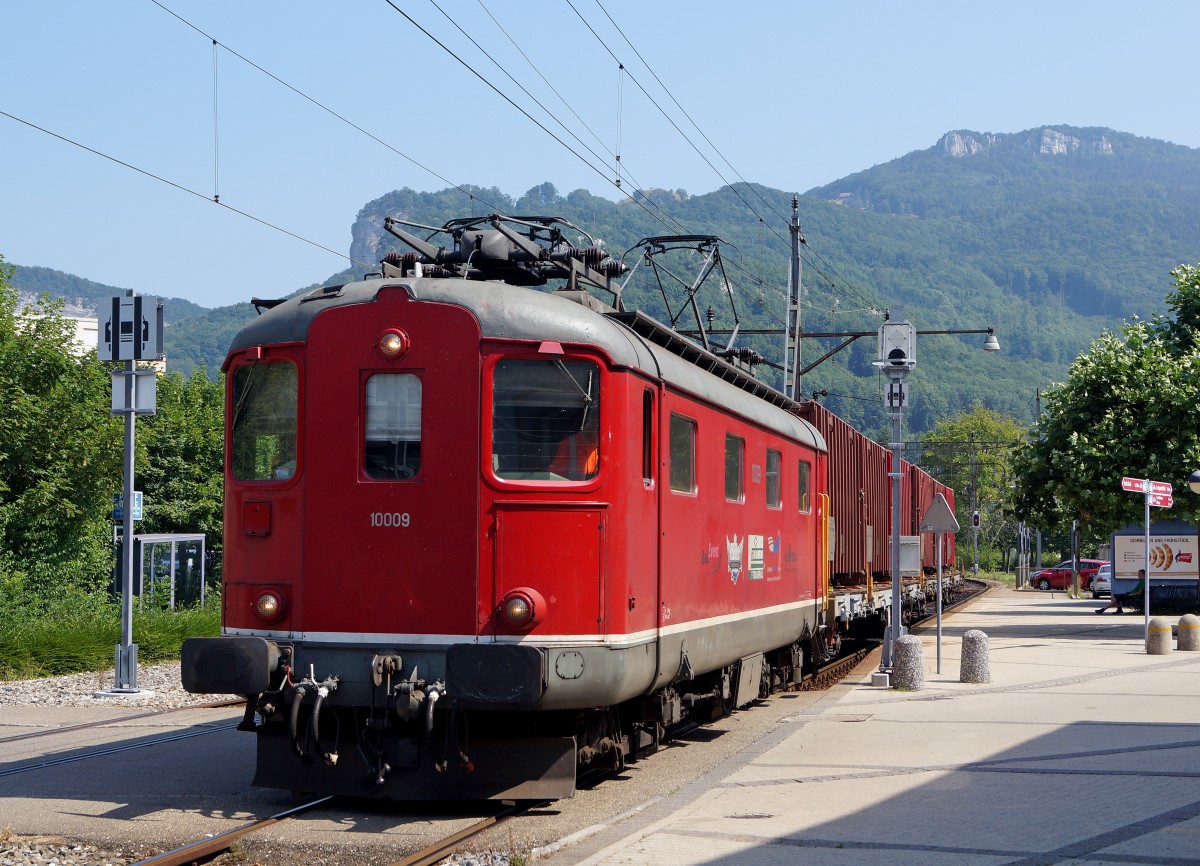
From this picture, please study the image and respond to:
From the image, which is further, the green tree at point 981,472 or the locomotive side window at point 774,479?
the green tree at point 981,472

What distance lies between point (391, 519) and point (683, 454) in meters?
2.49

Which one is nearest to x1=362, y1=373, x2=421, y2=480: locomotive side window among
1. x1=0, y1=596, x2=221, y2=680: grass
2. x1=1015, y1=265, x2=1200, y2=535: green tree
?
x1=0, y1=596, x2=221, y2=680: grass

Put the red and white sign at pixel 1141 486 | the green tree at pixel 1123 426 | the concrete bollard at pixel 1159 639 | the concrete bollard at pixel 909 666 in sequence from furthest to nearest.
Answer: the green tree at pixel 1123 426, the concrete bollard at pixel 1159 639, the red and white sign at pixel 1141 486, the concrete bollard at pixel 909 666

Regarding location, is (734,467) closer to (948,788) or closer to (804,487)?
(948,788)

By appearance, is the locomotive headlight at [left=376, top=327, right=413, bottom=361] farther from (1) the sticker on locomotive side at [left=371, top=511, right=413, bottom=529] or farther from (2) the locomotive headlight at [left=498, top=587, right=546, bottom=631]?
(2) the locomotive headlight at [left=498, top=587, right=546, bottom=631]

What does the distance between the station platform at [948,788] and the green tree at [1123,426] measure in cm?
1334

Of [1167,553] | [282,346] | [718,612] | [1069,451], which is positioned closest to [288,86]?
[282,346]

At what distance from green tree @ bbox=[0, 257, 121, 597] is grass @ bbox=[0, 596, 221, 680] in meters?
2.75

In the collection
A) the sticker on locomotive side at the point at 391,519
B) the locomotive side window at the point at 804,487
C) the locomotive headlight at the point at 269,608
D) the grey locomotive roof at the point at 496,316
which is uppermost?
the grey locomotive roof at the point at 496,316

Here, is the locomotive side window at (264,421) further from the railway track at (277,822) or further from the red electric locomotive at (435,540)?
Result: the railway track at (277,822)

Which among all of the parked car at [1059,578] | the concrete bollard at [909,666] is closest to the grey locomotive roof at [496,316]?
the concrete bollard at [909,666]

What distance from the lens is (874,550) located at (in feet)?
77.7

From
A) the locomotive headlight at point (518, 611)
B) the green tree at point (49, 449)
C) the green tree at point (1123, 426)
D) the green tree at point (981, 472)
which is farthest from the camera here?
the green tree at point (981, 472)

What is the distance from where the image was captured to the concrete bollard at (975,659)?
1823cm
